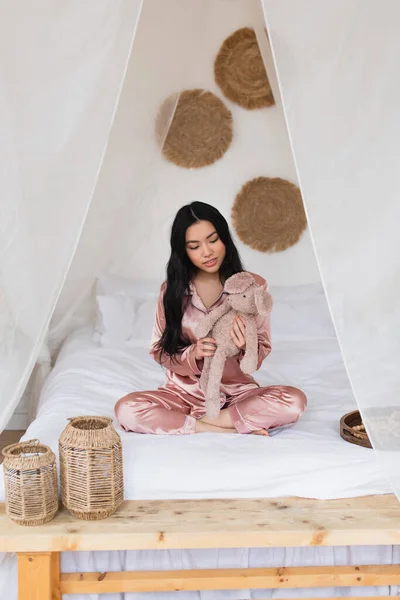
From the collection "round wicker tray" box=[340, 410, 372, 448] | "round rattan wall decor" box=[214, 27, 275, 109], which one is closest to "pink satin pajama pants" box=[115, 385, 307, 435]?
"round wicker tray" box=[340, 410, 372, 448]

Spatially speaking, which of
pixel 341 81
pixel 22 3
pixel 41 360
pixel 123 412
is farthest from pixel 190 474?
pixel 41 360

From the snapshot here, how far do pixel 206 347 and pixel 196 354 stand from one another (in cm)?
6

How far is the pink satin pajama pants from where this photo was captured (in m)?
2.25

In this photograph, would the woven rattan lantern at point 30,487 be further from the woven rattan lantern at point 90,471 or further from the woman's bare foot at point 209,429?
the woman's bare foot at point 209,429

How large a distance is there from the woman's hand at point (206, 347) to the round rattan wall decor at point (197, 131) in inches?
67.7

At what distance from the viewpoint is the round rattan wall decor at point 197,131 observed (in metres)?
3.76

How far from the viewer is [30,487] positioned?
178 cm

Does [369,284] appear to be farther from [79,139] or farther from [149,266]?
[149,266]

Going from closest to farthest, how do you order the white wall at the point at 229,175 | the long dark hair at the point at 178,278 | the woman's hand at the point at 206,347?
the woman's hand at the point at 206,347 < the long dark hair at the point at 178,278 < the white wall at the point at 229,175

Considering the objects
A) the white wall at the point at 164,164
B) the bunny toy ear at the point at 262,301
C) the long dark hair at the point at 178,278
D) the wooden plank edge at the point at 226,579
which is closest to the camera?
the wooden plank edge at the point at 226,579

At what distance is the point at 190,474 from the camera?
1963 millimetres

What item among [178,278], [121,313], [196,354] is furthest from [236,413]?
[121,313]

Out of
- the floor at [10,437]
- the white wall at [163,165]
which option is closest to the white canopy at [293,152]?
the white wall at [163,165]

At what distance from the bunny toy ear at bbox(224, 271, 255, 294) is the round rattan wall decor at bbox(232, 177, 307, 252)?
1.72m
